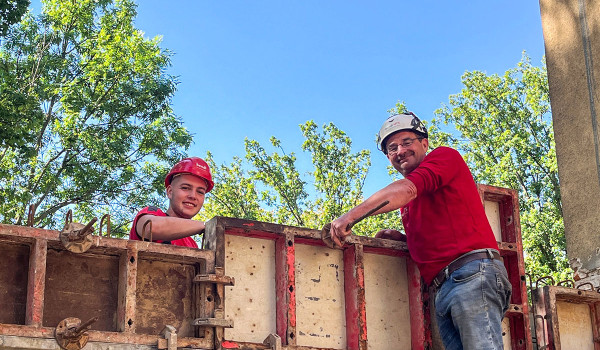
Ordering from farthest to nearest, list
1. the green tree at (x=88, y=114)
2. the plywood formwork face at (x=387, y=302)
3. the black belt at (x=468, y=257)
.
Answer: the green tree at (x=88, y=114)
the plywood formwork face at (x=387, y=302)
the black belt at (x=468, y=257)

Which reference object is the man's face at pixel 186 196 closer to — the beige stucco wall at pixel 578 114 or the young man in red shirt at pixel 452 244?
the young man in red shirt at pixel 452 244

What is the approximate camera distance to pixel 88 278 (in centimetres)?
475

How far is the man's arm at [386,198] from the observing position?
497 cm

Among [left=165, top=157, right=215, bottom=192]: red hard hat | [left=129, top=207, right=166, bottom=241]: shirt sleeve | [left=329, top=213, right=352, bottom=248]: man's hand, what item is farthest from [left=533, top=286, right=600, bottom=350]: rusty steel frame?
[left=129, top=207, right=166, bottom=241]: shirt sleeve

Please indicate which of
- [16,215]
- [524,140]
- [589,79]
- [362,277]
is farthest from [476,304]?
[524,140]

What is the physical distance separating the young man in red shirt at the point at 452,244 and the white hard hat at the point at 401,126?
12mm

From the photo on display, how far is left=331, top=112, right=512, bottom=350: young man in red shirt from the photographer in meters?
5.02

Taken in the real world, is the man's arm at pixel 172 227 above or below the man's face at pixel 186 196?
below

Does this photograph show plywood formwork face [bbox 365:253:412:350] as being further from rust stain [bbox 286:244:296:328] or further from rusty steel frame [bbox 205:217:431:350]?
rust stain [bbox 286:244:296:328]

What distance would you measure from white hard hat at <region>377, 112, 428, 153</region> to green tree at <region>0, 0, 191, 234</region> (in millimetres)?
16833

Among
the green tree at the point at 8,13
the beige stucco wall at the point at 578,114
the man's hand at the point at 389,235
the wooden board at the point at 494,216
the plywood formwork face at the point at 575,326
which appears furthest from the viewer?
the green tree at the point at 8,13

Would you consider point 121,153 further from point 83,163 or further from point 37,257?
point 37,257

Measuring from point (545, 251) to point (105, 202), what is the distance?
47.6ft

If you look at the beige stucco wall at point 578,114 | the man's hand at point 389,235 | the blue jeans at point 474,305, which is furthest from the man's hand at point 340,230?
the beige stucco wall at point 578,114
